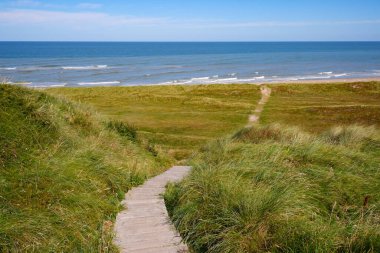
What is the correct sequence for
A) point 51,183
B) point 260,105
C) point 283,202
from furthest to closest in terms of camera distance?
1. point 260,105
2. point 51,183
3. point 283,202

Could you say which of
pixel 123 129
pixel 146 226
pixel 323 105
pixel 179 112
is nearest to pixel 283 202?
→ pixel 146 226

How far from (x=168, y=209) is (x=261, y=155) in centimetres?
295

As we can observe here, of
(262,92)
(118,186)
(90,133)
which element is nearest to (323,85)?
(262,92)

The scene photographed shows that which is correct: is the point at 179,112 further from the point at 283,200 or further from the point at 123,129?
the point at 283,200

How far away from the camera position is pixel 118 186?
8.20m

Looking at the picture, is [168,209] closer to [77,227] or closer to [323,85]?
[77,227]

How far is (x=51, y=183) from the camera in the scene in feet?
22.1

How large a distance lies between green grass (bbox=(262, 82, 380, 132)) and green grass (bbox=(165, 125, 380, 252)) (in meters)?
13.6

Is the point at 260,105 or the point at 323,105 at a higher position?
the point at 323,105

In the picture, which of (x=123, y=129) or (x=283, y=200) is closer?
(x=283, y=200)

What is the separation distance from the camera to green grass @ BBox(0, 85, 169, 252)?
545 centimetres

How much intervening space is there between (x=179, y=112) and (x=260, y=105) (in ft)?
25.2

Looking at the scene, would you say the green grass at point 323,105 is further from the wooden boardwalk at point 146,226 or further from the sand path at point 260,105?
the wooden boardwalk at point 146,226

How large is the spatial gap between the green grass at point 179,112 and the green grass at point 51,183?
20.3ft
